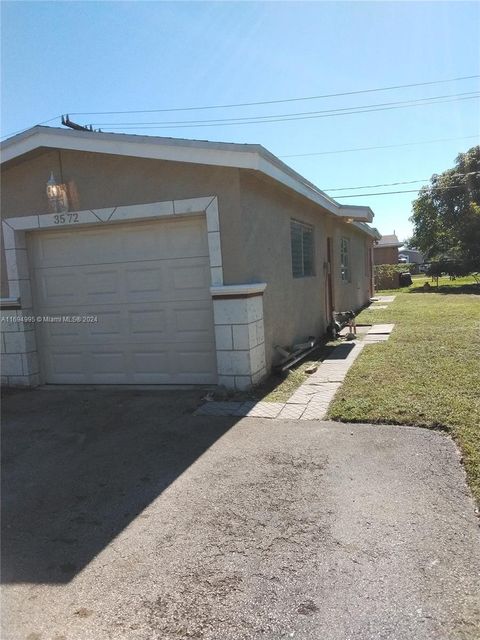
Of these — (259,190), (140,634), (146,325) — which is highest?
(259,190)

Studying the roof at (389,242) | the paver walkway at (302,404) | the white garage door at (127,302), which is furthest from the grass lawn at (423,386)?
the roof at (389,242)

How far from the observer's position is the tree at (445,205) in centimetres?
2915

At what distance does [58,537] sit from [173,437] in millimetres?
1763

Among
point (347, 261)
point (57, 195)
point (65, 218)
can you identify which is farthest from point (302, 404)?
point (347, 261)

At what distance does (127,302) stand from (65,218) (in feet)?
4.67

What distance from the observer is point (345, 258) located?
48.1 feet

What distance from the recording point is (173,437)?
479 cm

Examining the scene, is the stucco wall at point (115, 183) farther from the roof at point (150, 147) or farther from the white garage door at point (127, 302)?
the white garage door at point (127, 302)

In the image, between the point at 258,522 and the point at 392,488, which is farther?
the point at 392,488

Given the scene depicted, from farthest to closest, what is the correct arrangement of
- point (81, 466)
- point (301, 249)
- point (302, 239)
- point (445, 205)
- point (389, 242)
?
point (389, 242)
point (445, 205)
point (302, 239)
point (301, 249)
point (81, 466)

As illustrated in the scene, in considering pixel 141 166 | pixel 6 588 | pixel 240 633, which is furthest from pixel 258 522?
pixel 141 166

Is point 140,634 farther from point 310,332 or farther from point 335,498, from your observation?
point 310,332

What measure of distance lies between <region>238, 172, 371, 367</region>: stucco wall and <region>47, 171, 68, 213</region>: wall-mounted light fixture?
8.22 feet

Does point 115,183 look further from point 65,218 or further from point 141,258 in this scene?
point 141,258
